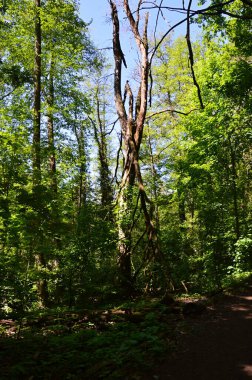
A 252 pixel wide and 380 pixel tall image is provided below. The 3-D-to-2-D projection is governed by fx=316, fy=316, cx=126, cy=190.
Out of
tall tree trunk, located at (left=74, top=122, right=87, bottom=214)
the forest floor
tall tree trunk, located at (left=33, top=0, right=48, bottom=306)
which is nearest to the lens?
the forest floor

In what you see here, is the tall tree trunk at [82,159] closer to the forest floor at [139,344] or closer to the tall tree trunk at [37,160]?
the tall tree trunk at [37,160]

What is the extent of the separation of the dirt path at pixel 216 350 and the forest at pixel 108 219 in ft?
1.07

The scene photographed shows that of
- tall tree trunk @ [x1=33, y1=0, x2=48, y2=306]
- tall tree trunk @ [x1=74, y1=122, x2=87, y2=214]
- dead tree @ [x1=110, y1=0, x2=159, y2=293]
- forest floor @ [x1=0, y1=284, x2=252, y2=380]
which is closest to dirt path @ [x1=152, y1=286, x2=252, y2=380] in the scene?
forest floor @ [x1=0, y1=284, x2=252, y2=380]

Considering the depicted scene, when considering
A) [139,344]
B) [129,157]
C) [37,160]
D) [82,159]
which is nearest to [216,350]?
[139,344]

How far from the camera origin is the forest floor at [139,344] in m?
3.83

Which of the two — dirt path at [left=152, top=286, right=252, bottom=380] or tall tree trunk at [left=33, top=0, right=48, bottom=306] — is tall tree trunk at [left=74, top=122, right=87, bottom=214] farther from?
dirt path at [left=152, top=286, right=252, bottom=380]

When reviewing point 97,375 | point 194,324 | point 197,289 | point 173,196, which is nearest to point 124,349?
point 97,375

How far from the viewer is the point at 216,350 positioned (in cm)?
439

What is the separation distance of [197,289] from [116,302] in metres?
2.61

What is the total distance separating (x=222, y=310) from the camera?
6301 millimetres

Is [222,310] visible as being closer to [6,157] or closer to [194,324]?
Result: [194,324]

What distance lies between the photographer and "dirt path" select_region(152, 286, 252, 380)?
146 inches

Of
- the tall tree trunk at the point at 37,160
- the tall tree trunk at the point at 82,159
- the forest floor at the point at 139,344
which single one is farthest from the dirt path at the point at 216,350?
the tall tree trunk at the point at 82,159

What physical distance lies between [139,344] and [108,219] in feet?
16.7
